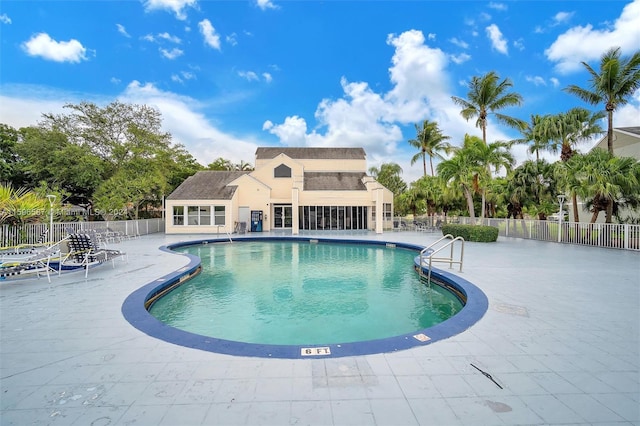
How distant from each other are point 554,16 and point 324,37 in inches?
482

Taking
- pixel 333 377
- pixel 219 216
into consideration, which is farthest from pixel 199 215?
pixel 333 377

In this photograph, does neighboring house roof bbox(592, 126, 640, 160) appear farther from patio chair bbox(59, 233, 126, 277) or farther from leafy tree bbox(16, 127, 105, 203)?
leafy tree bbox(16, 127, 105, 203)

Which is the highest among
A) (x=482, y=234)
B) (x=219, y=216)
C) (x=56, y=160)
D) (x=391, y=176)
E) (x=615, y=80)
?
(x=615, y=80)

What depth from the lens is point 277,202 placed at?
24469mm

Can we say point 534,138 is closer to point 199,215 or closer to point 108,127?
point 199,215

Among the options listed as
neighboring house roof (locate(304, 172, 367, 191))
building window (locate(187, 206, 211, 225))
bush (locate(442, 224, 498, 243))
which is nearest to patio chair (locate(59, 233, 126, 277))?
building window (locate(187, 206, 211, 225))

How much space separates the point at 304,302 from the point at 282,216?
18.7 m

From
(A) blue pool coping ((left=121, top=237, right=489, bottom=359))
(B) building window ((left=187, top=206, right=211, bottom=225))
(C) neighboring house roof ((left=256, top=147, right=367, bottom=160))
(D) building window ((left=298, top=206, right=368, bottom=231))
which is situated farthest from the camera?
(C) neighboring house roof ((left=256, top=147, right=367, bottom=160))

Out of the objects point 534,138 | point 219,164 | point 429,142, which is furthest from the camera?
point 219,164

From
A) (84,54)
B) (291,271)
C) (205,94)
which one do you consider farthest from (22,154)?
(291,271)

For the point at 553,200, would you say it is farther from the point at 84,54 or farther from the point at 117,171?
the point at 117,171

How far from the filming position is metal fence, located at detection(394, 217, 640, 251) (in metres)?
12.7

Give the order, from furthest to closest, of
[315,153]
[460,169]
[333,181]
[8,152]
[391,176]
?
[391,176] → [315,153] → [333,181] → [8,152] → [460,169]

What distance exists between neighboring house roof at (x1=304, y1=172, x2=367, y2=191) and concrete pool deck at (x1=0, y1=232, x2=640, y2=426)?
783 inches
